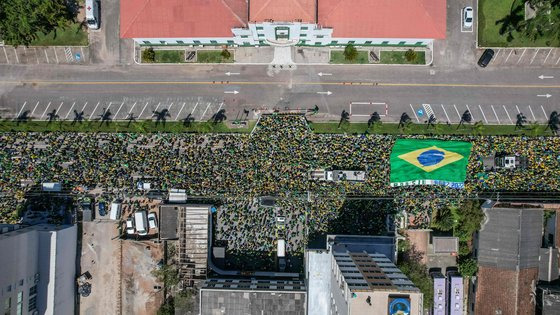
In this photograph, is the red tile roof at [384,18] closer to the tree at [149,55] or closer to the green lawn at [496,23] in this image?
the green lawn at [496,23]

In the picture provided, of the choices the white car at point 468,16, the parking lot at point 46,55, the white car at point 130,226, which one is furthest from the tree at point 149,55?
the white car at point 468,16

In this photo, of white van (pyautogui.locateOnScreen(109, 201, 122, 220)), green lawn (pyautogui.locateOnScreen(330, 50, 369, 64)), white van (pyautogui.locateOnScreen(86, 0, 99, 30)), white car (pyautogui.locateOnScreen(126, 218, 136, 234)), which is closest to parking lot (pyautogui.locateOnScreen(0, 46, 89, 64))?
white van (pyautogui.locateOnScreen(86, 0, 99, 30))

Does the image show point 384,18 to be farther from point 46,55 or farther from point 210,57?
point 46,55

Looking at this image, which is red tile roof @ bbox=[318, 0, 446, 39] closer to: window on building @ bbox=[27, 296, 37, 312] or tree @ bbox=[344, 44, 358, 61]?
tree @ bbox=[344, 44, 358, 61]

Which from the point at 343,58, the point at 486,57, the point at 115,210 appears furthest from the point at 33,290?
the point at 486,57

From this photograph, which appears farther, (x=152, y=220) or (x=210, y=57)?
(x=152, y=220)

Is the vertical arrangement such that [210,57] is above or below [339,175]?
above
